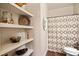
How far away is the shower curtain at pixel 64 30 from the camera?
3.99 ft

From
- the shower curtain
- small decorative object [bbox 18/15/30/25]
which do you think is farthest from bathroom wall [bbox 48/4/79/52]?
small decorative object [bbox 18/15/30/25]

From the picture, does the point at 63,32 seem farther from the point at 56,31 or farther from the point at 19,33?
→ the point at 19,33

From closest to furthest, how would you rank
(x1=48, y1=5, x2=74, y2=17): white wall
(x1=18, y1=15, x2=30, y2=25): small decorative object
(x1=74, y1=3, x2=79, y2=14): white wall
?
1. (x1=74, y1=3, x2=79, y2=14): white wall
2. (x1=48, y1=5, x2=74, y2=17): white wall
3. (x1=18, y1=15, x2=30, y2=25): small decorative object

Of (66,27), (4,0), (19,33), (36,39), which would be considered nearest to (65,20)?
(66,27)

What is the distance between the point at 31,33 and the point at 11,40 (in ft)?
1.23

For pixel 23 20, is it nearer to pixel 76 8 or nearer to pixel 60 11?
pixel 60 11

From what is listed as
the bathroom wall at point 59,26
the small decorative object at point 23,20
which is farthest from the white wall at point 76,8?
the small decorative object at point 23,20

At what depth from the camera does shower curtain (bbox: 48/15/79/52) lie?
122cm

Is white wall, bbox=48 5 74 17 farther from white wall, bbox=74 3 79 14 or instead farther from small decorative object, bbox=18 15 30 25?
small decorative object, bbox=18 15 30 25

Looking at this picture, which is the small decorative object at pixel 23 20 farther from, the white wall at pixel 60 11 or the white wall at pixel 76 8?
the white wall at pixel 76 8

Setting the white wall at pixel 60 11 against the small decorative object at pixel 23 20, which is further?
the small decorative object at pixel 23 20

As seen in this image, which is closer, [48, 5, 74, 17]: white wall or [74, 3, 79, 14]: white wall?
[74, 3, 79, 14]: white wall

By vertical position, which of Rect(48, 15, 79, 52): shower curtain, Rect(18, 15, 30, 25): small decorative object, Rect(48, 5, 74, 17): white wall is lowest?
Rect(48, 15, 79, 52): shower curtain

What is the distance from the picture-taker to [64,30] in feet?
4.06
